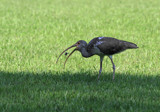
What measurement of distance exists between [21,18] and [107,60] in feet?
31.3

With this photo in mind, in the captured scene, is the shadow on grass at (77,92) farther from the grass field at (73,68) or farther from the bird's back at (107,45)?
the bird's back at (107,45)

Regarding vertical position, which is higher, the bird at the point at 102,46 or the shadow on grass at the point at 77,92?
the bird at the point at 102,46

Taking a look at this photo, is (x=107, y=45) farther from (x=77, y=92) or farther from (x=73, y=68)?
(x=73, y=68)

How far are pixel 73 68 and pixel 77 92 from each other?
253 cm

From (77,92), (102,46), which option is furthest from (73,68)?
(77,92)

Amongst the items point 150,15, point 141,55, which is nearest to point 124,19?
point 150,15

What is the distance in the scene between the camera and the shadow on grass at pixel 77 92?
654 centimetres

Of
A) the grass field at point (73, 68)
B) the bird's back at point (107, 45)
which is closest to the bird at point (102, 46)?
the bird's back at point (107, 45)

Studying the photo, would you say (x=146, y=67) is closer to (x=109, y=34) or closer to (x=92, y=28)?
(x=109, y=34)

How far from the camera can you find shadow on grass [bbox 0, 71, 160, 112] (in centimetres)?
654

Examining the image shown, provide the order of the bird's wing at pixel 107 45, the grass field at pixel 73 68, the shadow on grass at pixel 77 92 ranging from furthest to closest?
1. the bird's wing at pixel 107 45
2. the grass field at pixel 73 68
3. the shadow on grass at pixel 77 92

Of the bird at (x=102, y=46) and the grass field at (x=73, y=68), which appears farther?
the bird at (x=102, y=46)

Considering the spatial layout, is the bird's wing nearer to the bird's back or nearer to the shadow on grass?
the bird's back

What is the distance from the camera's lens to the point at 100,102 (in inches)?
268
